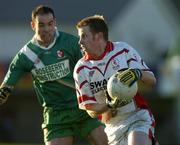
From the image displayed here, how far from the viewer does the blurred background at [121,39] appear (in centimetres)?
2694

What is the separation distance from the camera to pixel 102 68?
434 inches

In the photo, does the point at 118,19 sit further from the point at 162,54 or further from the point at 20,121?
the point at 20,121

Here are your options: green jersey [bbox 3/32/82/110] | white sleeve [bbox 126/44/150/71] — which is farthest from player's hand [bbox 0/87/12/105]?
white sleeve [bbox 126/44/150/71]

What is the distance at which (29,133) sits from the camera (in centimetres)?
2786

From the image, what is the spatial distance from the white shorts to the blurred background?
12.4 meters

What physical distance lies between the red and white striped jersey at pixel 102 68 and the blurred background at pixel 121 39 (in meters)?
12.4

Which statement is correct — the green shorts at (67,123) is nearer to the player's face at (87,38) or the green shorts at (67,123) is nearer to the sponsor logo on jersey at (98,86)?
the sponsor logo on jersey at (98,86)

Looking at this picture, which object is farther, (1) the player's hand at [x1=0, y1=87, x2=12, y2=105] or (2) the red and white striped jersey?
(1) the player's hand at [x1=0, y1=87, x2=12, y2=105]

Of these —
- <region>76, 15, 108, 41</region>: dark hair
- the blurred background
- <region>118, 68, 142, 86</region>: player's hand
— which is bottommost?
the blurred background

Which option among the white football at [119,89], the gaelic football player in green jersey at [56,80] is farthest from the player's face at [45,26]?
the white football at [119,89]

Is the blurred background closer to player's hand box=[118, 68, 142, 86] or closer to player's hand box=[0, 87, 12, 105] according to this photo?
player's hand box=[0, 87, 12, 105]

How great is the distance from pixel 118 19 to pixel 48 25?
74.5 feet

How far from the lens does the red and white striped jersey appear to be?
11.0 meters

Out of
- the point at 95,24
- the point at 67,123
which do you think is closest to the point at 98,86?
the point at 95,24
